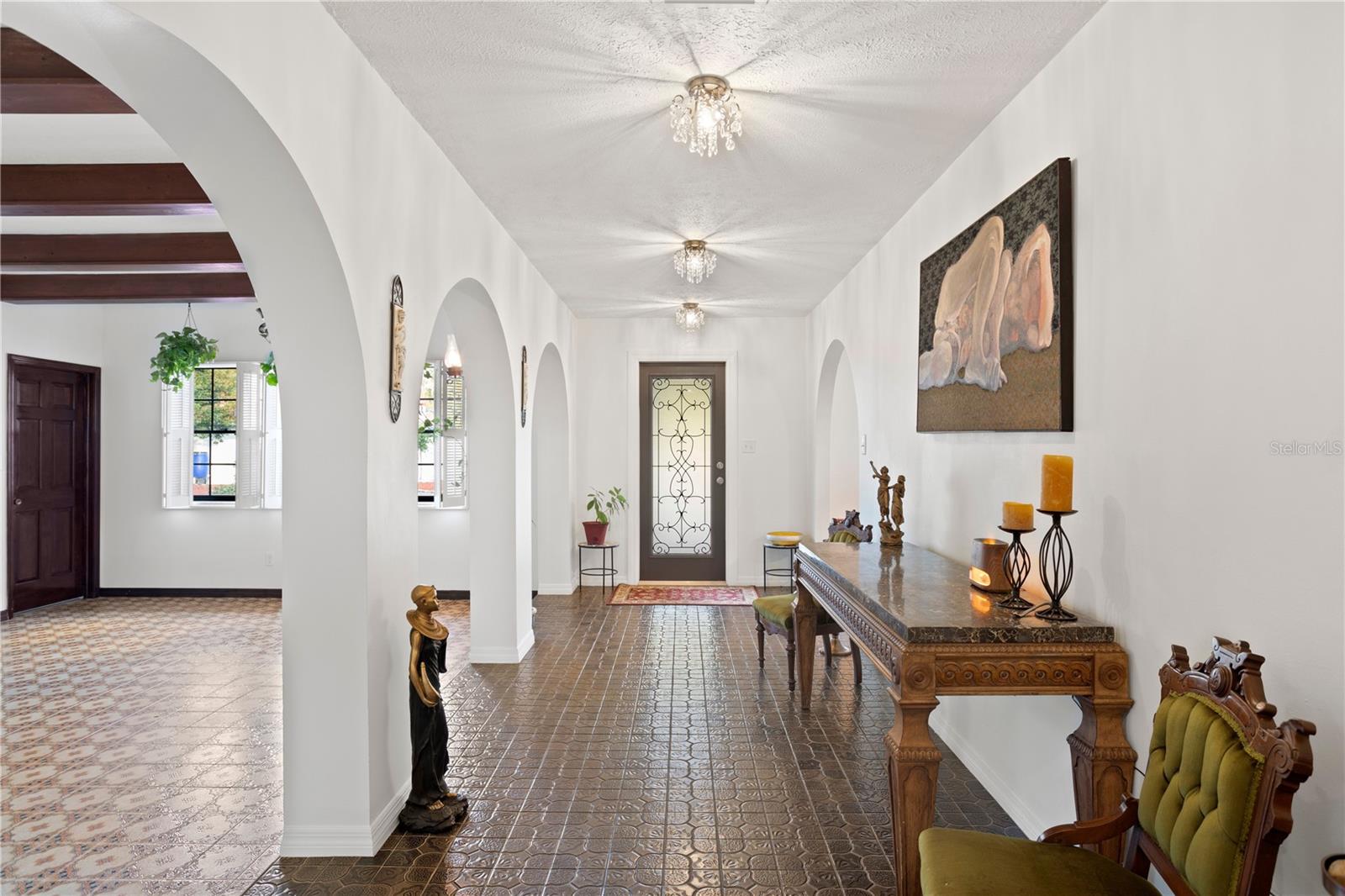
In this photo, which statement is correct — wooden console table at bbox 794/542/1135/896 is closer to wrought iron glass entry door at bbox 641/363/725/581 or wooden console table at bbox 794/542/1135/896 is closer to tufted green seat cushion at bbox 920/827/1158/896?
tufted green seat cushion at bbox 920/827/1158/896

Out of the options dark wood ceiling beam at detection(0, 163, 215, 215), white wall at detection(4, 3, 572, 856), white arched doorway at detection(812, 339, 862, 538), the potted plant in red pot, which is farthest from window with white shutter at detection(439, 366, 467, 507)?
white wall at detection(4, 3, 572, 856)

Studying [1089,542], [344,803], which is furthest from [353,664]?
[1089,542]

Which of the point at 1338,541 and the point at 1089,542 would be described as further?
the point at 1089,542

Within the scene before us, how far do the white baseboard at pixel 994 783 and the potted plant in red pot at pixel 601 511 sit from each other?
444cm

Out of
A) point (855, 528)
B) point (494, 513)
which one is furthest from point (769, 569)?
point (494, 513)

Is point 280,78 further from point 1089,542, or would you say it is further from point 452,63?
point 1089,542

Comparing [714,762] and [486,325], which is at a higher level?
[486,325]

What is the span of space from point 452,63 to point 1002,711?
10.7 ft

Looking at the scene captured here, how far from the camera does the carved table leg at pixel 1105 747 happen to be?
7.50 ft

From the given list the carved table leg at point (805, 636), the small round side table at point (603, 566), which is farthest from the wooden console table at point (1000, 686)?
the small round side table at point (603, 566)

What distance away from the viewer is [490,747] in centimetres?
388

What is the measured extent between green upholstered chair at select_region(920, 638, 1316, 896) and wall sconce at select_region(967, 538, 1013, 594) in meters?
0.90

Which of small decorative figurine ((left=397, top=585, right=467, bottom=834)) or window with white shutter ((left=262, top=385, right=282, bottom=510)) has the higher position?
window with white shutter ((left=262, top=385, right=282, bottom=510))

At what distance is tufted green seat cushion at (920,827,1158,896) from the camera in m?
1.75
